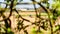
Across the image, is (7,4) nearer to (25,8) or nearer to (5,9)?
(5,9)

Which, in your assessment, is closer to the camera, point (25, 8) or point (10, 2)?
point (10, 2)

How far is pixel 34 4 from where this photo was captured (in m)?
0.54

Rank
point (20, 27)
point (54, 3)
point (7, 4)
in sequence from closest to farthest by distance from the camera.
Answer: point (54, 3), point (7, 4), point (20, 27)

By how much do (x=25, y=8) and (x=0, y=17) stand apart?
0.18 m

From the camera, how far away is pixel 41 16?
0.58 m

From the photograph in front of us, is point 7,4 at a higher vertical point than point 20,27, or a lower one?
higher

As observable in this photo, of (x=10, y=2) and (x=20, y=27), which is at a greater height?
(x=10, y=2)

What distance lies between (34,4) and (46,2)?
72mm

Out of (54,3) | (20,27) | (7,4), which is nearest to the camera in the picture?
(54,3)

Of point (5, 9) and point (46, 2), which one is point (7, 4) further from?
point (46, 2)

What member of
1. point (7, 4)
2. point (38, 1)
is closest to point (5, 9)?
point (7, 4)

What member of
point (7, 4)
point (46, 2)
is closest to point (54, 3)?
point (46, 2)

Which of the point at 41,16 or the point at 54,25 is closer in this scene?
the point at 54,25

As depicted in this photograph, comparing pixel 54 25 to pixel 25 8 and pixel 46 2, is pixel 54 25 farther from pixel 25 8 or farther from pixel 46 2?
pixel 25 8
